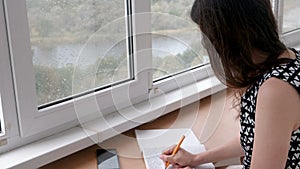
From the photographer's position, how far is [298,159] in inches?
37.4

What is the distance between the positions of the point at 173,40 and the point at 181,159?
1.77 ft

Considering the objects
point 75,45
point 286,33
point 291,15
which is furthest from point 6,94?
point 291,15

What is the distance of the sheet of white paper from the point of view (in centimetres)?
112

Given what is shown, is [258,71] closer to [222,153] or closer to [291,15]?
[222,153]

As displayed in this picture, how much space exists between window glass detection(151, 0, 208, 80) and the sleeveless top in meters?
0.45

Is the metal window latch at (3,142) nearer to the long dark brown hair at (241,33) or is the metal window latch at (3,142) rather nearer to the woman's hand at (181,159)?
the woman's hand at (181,159)

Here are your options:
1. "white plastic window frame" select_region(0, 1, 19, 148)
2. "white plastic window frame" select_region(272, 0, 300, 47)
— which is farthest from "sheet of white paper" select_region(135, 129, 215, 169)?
"white plastic window frame" select_region(272, 0, 300, 47)

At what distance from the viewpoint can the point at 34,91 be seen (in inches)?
44.1

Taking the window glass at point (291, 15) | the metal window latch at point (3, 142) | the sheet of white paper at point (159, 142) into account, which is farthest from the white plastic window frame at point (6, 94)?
the window glass at point (291, 15)

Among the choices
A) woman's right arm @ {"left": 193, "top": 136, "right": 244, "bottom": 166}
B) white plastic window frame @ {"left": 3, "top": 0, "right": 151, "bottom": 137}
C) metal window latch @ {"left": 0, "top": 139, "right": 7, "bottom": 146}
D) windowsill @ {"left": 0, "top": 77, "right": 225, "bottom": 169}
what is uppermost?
white plastic window frame @ {"left": 3, "top": 0, "right": 151, "bottom": 137}

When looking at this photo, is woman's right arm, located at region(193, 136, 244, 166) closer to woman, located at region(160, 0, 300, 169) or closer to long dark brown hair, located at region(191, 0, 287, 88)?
woman, located at region(160, 0, 300, 169)

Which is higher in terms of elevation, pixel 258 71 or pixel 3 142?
pixel 258 71

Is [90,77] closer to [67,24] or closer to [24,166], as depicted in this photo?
[67,24]

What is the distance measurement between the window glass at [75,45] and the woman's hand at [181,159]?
37 centimetres
